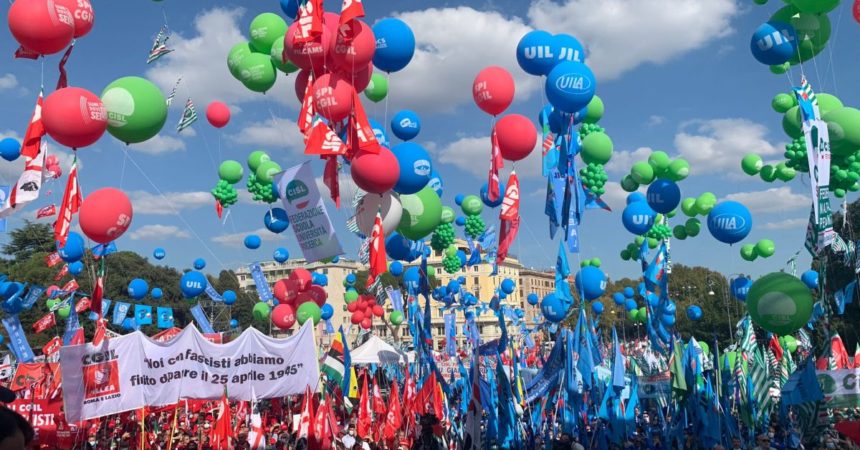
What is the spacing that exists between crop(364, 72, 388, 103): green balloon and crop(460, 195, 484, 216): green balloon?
8148 mm

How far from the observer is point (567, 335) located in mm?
12844

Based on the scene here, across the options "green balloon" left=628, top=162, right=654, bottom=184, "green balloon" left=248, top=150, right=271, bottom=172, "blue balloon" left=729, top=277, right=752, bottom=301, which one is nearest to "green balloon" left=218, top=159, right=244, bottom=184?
"green balloon" left=248, top=150, right=271, bottom=172

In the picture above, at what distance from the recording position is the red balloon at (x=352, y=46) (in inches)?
423

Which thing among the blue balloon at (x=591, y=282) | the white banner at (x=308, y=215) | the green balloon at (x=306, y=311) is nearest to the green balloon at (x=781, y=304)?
the blue balloon at (x=591, y=282)

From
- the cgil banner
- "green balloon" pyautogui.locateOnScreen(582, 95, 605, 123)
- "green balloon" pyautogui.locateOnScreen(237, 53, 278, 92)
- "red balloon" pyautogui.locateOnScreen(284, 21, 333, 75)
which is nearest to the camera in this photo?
the cgil banner

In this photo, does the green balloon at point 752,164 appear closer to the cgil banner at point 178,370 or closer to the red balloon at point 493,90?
the red balloon at point 493,90

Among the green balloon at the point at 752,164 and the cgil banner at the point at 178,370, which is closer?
the cgil banner at the point at 178,370

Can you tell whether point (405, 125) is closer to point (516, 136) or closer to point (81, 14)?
point (516, 136)

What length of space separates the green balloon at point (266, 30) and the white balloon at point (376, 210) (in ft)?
12.3

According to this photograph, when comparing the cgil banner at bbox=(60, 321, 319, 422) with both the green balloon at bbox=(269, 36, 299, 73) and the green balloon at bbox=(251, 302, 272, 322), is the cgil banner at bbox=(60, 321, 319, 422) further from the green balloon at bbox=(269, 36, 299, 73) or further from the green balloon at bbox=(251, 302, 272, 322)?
the green balloon at bbox=(251, 302, 272, 322)

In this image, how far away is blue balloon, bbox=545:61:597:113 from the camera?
1180cm

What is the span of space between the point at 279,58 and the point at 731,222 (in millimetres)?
10328

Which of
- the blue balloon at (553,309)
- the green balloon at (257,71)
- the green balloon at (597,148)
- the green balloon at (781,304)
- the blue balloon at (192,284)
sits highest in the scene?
the green balloon at (257,71)

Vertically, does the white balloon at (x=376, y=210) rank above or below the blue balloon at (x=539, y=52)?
below
